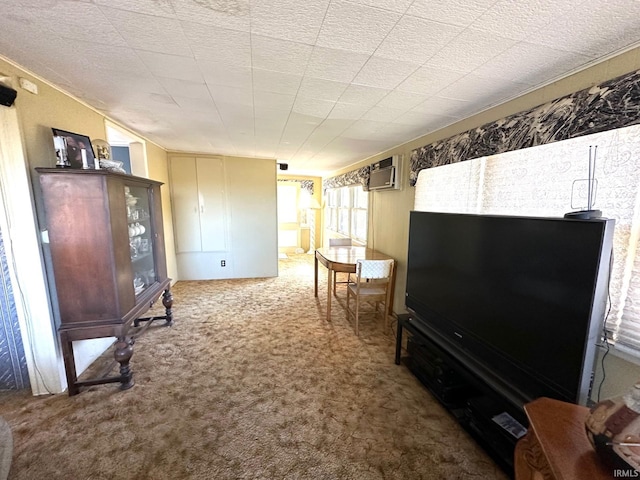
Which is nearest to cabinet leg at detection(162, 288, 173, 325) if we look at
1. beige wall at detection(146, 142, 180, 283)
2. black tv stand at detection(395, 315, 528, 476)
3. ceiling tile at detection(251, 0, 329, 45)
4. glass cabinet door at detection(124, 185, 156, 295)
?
glass cabinet door at detection(124, 185, 156, 295)

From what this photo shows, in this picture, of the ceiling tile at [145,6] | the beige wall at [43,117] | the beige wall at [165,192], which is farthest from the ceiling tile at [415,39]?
the beige wall at [165,192]

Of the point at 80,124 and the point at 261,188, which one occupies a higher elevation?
the point at 80,124

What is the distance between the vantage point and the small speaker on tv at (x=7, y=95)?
4.63ft

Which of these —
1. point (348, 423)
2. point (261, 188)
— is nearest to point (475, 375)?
point (348, 423)

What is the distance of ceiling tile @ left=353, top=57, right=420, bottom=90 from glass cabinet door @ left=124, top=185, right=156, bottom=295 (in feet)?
6.40

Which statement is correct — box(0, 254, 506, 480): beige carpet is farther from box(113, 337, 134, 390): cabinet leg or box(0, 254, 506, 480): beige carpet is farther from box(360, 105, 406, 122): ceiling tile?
box(360, 105, 406, 122): ceiling tile

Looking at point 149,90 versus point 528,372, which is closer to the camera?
point 528,372

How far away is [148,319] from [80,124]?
2.05 m

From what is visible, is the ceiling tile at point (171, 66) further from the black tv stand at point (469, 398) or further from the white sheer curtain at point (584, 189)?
the black tv stand at point (469, 398)

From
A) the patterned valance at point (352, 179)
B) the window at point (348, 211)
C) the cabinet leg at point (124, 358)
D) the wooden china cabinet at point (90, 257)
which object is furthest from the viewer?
the window at point (348, 211)

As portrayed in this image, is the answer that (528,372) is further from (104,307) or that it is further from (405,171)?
(104,307)

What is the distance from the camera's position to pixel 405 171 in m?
3.05

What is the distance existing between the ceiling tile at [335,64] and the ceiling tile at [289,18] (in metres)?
0.12

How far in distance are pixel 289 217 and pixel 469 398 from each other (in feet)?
19.9
